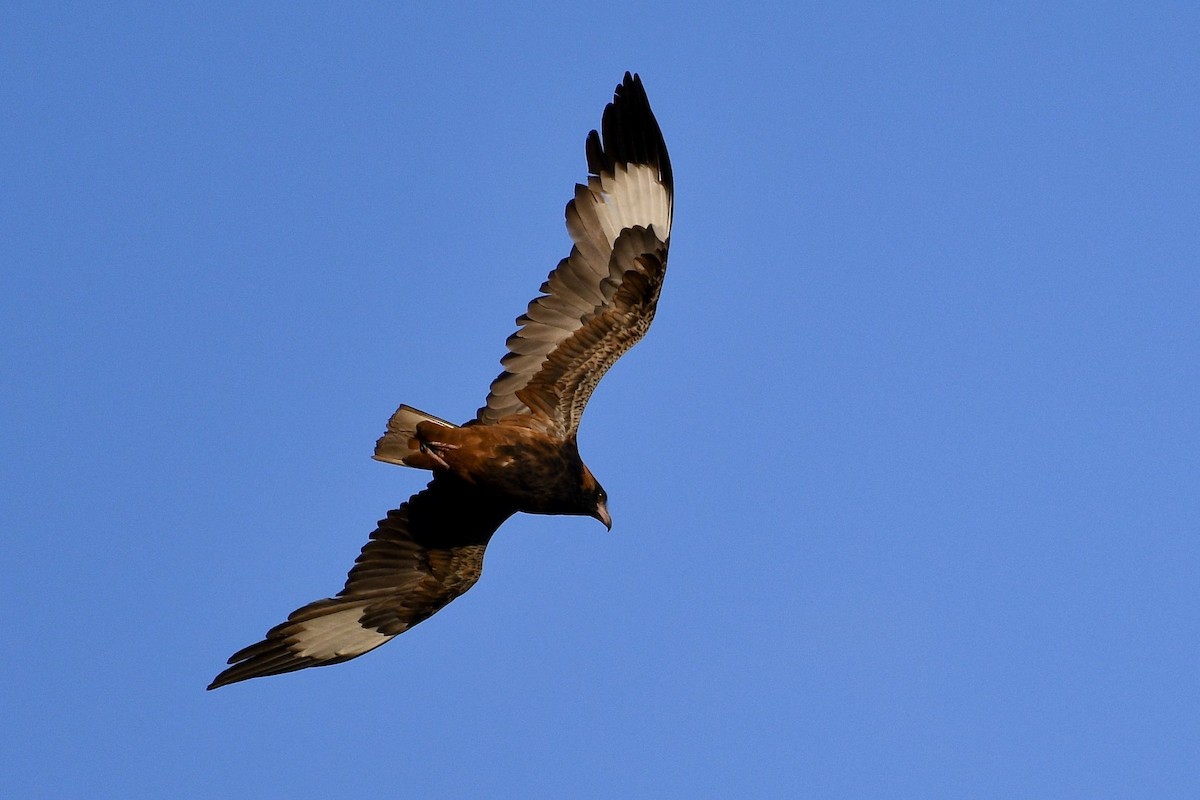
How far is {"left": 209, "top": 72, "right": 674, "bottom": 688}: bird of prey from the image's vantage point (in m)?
12.2

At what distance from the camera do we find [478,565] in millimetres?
13078

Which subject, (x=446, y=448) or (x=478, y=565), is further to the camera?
(x=478, y=565)

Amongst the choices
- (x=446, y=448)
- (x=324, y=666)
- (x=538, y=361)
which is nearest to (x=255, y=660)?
(x=324, y=666)

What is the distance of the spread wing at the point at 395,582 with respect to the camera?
12.7 m

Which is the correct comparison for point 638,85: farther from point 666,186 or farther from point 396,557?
point 396,557

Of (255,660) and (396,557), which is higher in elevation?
(396,557)

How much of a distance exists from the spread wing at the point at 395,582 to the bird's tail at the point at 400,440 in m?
0.49

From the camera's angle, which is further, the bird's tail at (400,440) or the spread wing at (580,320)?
the spread wing at (580,320)

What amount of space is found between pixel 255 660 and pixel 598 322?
3.78m

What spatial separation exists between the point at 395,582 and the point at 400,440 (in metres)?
1.40

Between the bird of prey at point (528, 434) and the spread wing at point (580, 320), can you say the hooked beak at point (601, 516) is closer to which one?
the bird of prey at point (528, 434)

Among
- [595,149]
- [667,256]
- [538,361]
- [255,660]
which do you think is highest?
[595,149]

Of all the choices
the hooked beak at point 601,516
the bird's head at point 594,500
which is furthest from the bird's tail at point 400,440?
the hooked beak at point 601,516

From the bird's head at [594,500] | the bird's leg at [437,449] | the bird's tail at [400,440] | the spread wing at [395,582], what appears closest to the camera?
the bird's leg at [437,449]
